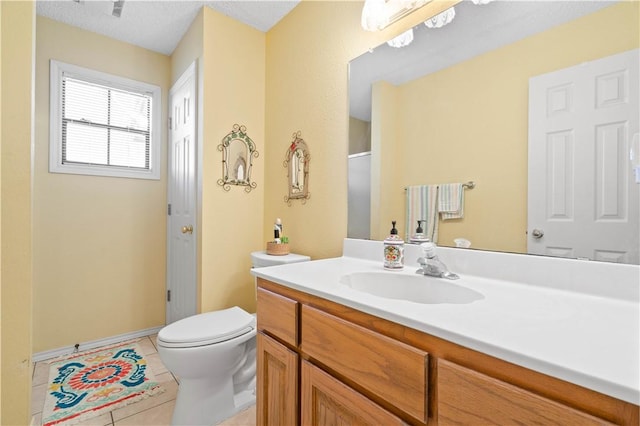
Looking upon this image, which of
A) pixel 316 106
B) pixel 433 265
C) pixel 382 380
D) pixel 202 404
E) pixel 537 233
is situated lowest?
pixel 202 404

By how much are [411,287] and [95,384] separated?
6.70 feet

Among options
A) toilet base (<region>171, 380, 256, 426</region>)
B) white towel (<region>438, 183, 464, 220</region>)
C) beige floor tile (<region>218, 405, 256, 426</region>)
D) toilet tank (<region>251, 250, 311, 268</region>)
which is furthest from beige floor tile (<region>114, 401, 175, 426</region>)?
white towel (<region>438, 183, 464, 220</region>)

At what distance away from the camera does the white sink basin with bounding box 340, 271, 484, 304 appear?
0.93m

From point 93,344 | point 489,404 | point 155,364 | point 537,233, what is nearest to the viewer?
point 489,404

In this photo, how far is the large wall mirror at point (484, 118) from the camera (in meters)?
0.81

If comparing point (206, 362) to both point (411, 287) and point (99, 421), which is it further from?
point (411, 287)

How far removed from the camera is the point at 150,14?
6.81ft

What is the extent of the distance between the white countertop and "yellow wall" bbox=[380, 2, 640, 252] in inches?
10.1

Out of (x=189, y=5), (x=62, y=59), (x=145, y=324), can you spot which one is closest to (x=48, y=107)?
(x=62, y=59)

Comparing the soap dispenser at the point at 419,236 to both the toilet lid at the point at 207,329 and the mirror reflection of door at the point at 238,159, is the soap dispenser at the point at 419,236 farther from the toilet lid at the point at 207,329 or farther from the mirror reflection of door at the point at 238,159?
the mirror reflection of door at the point at 238,159

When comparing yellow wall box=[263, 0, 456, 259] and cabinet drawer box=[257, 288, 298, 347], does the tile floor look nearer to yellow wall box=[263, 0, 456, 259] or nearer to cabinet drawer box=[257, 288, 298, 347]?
cabinet drawer box=[257, 288, 298, 347]

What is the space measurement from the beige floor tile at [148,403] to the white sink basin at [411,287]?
1407 millimetres

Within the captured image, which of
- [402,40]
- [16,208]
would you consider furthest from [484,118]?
[16,208]

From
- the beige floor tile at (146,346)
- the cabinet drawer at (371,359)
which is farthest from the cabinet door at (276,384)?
the beige floor tile at (146,346)
